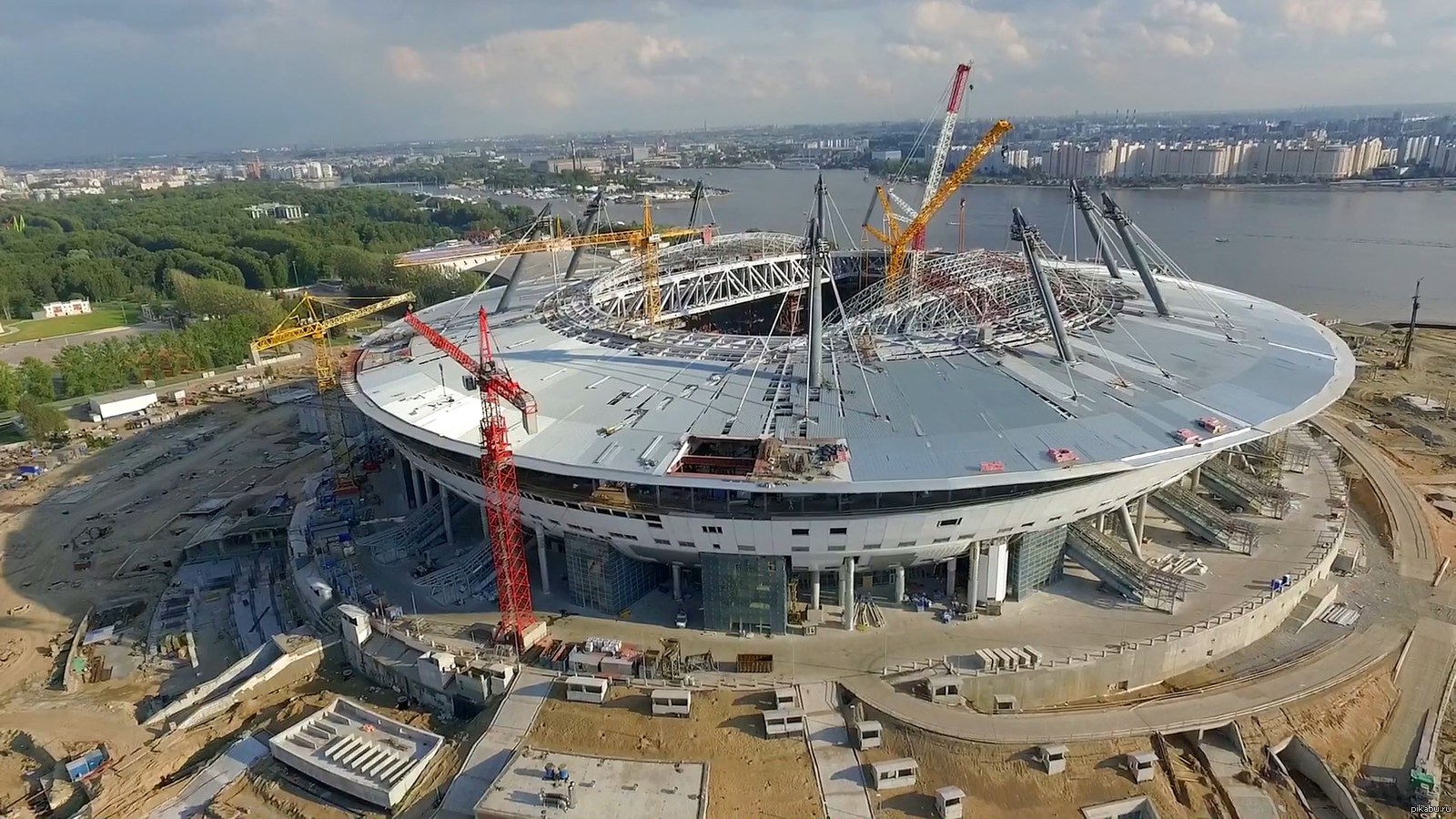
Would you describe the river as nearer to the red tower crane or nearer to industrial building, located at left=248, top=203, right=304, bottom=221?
the red tower crane

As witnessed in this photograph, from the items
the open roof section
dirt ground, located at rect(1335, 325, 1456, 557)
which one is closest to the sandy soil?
the open roof section

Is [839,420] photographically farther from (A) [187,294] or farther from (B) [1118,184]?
(B) [1118,184]

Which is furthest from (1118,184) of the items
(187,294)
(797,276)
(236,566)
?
(236,566)

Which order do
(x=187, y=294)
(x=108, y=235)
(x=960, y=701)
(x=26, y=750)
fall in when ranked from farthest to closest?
(x=108, y=235)
(x=187, y=294)
(x=26, y=750)
(x=960, y=701)

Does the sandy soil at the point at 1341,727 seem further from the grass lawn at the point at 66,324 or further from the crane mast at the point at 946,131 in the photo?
the grass lawn at the point at 66,324

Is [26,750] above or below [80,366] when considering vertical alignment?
below

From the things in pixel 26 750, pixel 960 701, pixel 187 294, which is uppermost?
pixel 187 294

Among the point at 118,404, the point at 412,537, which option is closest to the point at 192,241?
the point at 118,404

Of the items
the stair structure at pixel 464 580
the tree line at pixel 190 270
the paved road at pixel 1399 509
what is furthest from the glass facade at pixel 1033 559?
the tree line at pixel 190 270
